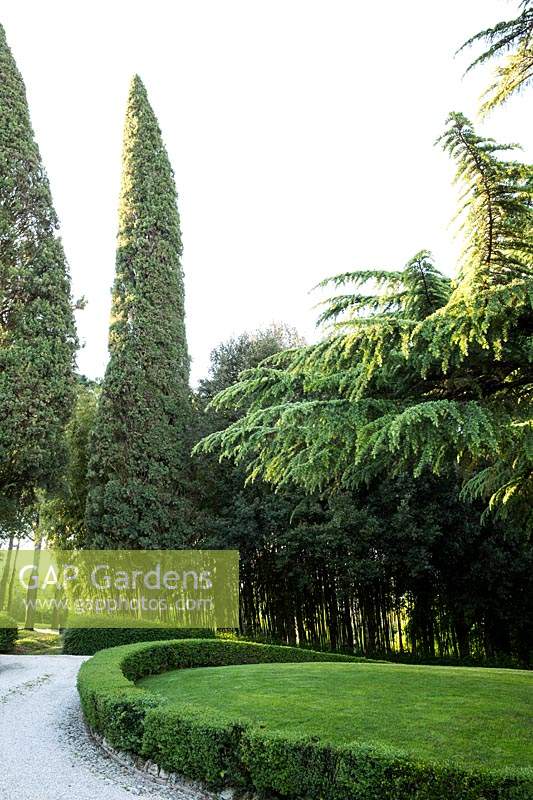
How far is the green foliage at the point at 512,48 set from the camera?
3.79 m

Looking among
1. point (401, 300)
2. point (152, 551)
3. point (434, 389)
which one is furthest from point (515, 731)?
point (152, 551)

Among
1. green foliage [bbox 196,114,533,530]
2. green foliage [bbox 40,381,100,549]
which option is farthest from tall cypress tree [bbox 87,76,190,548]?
green foliage [bbox 196,114,533,530]

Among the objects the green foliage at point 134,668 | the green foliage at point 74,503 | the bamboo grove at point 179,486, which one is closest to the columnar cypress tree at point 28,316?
the bamboo grove at point 179,486

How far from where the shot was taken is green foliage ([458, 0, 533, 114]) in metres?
3.79

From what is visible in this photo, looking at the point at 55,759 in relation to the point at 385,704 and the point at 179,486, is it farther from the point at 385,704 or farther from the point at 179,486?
the point at 179,486

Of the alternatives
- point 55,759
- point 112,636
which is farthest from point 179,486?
point 55,759

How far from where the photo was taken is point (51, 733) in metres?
6.18

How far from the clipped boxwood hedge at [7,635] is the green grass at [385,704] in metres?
6.50

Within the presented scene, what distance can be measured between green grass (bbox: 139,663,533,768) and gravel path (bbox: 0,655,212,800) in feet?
2.93

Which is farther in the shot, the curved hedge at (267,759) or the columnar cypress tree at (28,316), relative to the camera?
the columnar cypress tree at (28,316)

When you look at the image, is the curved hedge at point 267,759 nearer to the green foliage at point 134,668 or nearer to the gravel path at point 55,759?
the green foliage at point 134,668

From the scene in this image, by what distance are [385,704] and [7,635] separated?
34.9 feet

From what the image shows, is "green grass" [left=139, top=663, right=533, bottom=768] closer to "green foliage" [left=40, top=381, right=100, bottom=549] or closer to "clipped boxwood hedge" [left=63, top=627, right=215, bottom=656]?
"clipped boxwood hedge" [left=63, top=627, right=215, bottom=656]

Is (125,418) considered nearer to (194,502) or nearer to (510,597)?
(194,502)
